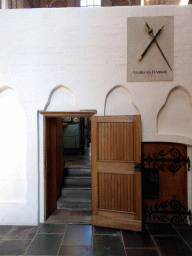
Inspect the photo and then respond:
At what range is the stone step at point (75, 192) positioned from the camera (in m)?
4.60

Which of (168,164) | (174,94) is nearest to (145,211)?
(168,164)

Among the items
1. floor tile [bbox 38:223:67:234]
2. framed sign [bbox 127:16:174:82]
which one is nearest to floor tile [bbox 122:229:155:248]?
floor tile [bbox 38:223:67:234]

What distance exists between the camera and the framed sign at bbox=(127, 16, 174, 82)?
3.55 meters

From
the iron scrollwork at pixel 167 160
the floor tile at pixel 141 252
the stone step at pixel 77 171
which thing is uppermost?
the iron scrollwork at pixel 167 160

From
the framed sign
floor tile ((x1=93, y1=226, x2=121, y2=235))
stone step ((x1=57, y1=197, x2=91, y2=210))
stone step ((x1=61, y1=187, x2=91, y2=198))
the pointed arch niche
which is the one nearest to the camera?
floor tile ((x1=93, y1=226, x2=121, y2=235))

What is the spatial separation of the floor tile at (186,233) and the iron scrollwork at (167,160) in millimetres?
970

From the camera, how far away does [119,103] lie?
3713 millimetres

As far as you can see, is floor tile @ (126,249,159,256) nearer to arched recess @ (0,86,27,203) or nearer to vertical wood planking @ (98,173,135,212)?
vertical wood planking @ (98,173,135,212)

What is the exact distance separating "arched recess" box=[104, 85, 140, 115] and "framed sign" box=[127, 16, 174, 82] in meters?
0.26

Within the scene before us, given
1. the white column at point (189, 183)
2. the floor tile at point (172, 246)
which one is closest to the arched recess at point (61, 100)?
the white column at point (189, 183)

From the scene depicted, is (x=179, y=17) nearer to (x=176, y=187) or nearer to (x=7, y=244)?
(x=176, y=187)

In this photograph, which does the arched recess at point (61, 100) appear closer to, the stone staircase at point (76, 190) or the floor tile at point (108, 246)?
the stone staircase at point (76, 190)

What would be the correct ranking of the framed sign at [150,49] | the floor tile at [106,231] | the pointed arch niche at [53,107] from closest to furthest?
1. the floor tile at [106,231]
2. the framed sign at [150,49]
3. the pointed arch niche at [53,107]

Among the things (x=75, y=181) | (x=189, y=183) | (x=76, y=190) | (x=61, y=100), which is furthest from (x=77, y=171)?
(x=189, y=183)
